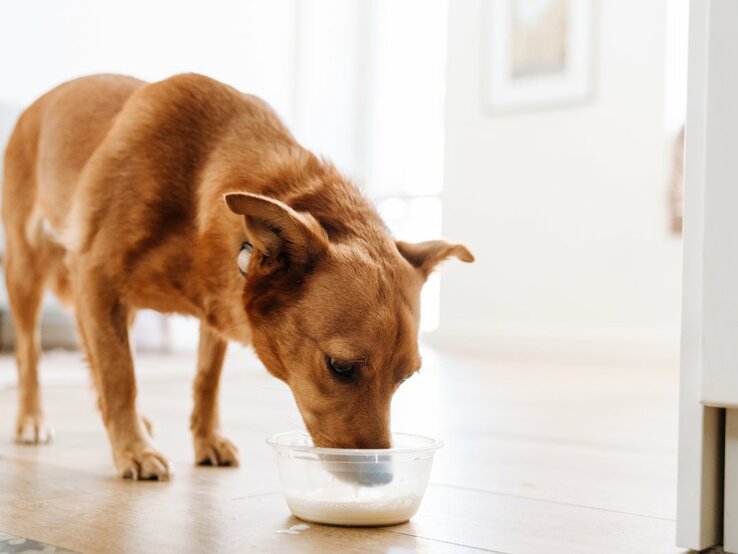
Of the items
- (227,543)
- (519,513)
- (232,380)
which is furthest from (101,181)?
(232,380)

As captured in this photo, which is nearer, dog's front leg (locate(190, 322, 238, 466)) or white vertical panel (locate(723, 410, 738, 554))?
white vertical panel (locate(723, 410, 738, 554))

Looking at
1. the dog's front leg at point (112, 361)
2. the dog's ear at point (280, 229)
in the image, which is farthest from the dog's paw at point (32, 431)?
the dog's ear at point (280, 229)

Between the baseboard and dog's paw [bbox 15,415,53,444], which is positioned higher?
the baseboard

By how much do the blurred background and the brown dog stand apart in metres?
2.88

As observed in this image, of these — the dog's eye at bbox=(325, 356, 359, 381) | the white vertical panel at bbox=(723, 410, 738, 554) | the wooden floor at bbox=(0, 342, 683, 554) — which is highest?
the dog's eye at bbox=(325, 356, 359, 381)

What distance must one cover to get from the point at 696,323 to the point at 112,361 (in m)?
1.21

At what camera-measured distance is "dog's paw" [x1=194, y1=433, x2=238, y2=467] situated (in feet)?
6.66

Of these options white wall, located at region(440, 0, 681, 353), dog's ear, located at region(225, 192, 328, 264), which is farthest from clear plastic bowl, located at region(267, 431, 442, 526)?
white wall, located at region(440, 0, 681, 353)

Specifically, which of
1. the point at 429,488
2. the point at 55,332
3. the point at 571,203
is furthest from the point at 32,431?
the point at 571,203

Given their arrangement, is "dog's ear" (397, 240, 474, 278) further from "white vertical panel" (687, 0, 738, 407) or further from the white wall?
the white wall

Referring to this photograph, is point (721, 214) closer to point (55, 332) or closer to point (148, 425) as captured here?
point (148, 425)

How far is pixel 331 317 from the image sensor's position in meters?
1.47

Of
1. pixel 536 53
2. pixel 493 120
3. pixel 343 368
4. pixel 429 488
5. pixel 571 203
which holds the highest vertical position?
pixel 536 53

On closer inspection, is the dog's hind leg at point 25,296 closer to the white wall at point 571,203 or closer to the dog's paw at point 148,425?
the dog's paw at point 148,425
